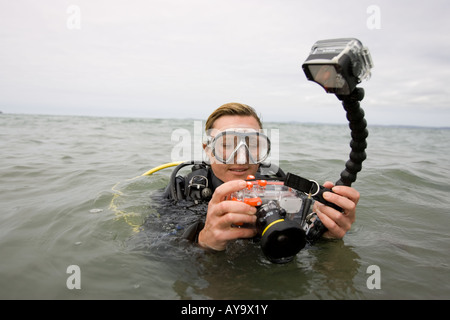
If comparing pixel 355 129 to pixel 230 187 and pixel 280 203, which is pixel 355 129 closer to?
pixel 280 203

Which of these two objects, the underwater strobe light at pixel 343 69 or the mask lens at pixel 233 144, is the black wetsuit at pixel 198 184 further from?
the underwater strobe light at pixel 343 69

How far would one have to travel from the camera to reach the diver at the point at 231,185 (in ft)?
5.63

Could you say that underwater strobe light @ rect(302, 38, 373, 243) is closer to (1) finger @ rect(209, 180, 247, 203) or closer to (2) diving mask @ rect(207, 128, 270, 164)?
(1) finger @ rect(209, 180, 247, 203)

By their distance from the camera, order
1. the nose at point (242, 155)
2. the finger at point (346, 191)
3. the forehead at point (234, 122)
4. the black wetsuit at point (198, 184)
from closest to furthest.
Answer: the finger at point (346, 191) < the nose at point (242, 155) < the forehead at point (234, 122) < the black wetsuit at point (198, 184)

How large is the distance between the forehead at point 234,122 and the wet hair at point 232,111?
0.11ft

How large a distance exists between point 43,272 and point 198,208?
1.32 metres

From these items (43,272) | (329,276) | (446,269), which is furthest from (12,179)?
(446,269)

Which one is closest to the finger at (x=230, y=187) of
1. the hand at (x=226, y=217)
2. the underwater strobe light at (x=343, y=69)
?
the hand at (x=226, y=217)

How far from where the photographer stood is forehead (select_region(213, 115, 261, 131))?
260cm

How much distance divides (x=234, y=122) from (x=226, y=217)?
1159mm

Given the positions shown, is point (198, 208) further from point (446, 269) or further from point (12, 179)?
point (12, 179)

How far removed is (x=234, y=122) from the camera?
261 centimetres

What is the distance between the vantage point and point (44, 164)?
5.69 m

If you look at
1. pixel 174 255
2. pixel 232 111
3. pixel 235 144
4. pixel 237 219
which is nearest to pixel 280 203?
pixel 237 219
